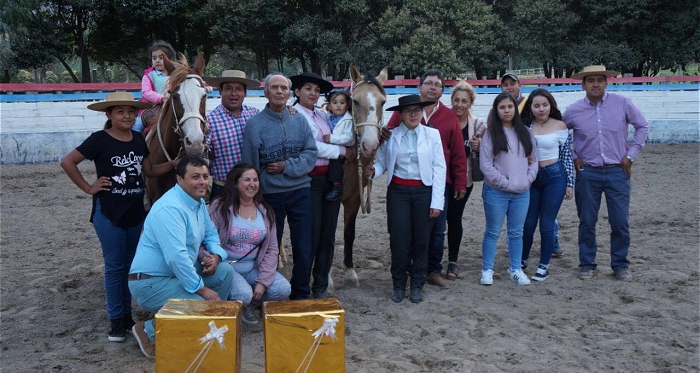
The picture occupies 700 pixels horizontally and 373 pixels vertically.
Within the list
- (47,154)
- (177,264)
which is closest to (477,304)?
(177,264)

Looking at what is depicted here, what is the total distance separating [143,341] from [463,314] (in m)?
2.55

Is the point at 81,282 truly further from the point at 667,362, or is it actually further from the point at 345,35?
the point at 345,35

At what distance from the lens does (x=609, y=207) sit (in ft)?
18.9

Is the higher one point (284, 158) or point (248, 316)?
point (284, 158)

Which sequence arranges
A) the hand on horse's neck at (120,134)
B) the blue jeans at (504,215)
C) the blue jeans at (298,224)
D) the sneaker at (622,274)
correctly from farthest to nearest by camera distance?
the sneaker at (622,274), the blue jeans at (504,215), the blue jeans at (298,224), the hand on horse's neck at (120,134)

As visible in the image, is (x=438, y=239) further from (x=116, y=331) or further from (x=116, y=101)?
(x=116, y=101)

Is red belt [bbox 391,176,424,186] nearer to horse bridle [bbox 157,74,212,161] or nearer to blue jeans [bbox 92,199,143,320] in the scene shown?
horse bridle [bbox 157,74,212,161]

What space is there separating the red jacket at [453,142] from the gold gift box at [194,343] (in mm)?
2867

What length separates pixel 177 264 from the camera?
3.72 meters

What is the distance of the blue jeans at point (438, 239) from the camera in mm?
5475

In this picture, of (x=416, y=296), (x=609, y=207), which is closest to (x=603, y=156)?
(x=609, y=207)

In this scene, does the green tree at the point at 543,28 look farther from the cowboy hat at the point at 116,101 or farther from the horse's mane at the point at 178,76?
the cowboy hat at the point at 116,101

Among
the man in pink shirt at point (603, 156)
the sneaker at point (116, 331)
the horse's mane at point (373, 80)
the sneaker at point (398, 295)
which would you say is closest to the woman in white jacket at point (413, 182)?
the sneaker at point (398, 295)

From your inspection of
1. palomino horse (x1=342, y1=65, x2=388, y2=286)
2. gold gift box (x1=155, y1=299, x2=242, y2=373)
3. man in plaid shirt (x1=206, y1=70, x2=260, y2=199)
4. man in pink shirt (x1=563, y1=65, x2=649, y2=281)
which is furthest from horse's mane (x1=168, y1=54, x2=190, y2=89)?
man in pink shirt (x1=563, y1=65, x2=649, y2=281)
